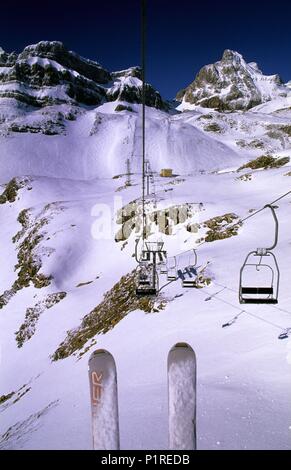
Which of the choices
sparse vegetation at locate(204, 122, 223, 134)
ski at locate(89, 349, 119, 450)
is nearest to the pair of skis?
ski at locate(89, 349, 119, 450)

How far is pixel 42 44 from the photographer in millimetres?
155875

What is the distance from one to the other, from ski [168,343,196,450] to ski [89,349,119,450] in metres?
0.67

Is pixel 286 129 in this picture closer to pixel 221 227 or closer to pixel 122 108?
pixel 122 108

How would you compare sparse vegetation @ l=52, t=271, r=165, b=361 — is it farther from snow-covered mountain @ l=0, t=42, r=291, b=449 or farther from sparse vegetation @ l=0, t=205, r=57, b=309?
sparse vegetation @ l=0, t=205, r=57, b=309

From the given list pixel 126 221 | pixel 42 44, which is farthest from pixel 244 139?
pixel 42 44

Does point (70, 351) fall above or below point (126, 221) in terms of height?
below

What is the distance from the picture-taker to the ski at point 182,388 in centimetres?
364

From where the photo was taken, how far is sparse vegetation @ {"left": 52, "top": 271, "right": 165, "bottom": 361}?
604 inches

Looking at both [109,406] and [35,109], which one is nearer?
[109,406]

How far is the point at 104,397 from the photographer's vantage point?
3.73 meters

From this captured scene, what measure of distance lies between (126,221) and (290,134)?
306 ft

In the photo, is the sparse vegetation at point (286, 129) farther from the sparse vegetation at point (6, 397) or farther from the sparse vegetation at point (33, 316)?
the sparse vegetation at point (6, 397)

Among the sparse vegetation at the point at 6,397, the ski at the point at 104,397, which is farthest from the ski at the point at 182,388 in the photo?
the sparse vegetation at the point at 6,397

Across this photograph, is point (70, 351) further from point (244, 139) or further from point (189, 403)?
point (244, 139)
